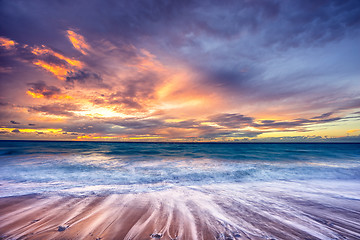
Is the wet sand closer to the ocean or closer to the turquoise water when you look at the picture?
the ocean

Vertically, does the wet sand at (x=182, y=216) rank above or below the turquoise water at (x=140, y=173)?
above

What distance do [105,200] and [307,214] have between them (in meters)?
7.14

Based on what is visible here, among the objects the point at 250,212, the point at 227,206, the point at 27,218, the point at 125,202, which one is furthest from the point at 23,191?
the point at 250,212

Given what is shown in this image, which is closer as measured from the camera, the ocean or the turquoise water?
the ocean

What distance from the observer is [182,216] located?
14.7ft

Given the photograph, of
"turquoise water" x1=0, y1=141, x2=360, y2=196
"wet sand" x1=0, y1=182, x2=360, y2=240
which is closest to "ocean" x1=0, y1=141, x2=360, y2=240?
"wet sand" x1=0, y1=182, x2=360, y2=240

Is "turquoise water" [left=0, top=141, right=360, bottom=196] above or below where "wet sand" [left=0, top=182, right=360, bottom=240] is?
below

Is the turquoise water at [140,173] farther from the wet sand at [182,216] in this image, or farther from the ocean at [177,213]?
the wet sand at [182,216]

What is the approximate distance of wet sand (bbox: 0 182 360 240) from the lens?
3.59m

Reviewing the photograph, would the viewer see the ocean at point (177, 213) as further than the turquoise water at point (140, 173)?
No

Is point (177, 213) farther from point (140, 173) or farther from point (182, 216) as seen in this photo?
point (140, 173)

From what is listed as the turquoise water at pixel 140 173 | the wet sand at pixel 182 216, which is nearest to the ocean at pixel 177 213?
the wet sand at pixel 182 216

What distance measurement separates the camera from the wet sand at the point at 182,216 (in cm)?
359

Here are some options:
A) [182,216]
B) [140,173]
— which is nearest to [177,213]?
[182,216]
